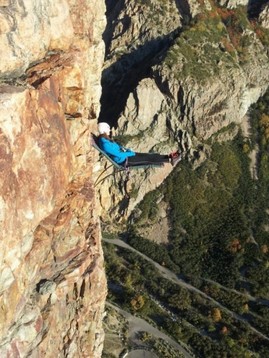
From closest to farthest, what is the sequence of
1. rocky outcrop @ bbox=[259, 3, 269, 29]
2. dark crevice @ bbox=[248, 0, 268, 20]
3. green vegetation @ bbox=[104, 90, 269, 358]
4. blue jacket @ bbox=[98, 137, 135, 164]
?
1. blue jacket @ bbox=[98, 137, 135, 164]
2. green vegetation @ bbox=[104, 90, 269, 358]
3. rocky outcrop @ bbox=[259, 3, 269, 29]
4. dark crevice @ bbox=[248, 0, 268, 20]

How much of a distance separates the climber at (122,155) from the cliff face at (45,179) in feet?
2.61

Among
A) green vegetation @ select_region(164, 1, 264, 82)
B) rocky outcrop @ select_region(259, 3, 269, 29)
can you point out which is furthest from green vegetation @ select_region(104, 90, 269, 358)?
rocky outcrop @ select_region(259, 3, 269, 29)

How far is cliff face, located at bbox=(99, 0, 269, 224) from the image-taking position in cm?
9988

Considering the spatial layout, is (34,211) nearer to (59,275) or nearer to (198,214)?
(59,275)

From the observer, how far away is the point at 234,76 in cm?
10338

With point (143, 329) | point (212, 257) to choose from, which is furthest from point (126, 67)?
point (143, 329)

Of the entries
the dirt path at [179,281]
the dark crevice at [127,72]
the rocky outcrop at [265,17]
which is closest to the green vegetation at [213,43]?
the rocky outcrop at [265,17]

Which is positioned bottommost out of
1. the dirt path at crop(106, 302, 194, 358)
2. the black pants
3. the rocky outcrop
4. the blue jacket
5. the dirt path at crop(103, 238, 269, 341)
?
the dirt path at crop(106, 302, 194, 358)

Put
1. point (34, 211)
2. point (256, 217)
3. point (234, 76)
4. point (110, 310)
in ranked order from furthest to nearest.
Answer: point (234, 76)
point (256, 217)
point (110, 310)
point (34, 211)

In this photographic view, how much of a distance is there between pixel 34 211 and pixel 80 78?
243 inches

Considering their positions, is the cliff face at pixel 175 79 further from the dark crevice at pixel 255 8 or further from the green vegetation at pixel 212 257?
the dark crevice at pixel 255 8

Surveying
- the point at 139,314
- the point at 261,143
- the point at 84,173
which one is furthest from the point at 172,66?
the point at 84,173

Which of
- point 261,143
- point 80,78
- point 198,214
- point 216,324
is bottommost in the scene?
point 216,324

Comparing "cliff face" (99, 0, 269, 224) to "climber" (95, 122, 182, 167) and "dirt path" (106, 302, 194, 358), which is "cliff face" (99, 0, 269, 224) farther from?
"climber" (95, 122, 182, 167)
